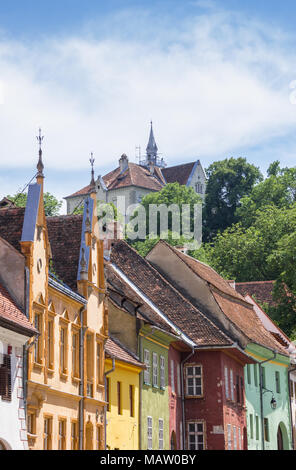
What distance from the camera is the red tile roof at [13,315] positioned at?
78.4ft

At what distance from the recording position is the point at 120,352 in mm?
35438

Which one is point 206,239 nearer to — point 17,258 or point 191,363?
point 191,363

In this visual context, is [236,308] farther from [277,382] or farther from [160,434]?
[160,434]

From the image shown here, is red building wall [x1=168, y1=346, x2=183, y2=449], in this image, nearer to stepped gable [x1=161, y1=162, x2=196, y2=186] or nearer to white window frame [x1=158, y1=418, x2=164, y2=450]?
white window frame [x1=158, y1=418, x2=164, y2=450]

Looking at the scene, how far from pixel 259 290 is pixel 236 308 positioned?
1804 cm

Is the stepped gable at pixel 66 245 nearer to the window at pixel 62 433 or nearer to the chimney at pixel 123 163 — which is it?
the window at pixel 62 433

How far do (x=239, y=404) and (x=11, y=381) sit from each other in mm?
24498

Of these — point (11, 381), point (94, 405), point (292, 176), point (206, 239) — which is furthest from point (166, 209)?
point (11, 381)

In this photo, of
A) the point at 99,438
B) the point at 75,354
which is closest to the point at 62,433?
the point at 75,354

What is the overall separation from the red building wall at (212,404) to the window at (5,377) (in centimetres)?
2073

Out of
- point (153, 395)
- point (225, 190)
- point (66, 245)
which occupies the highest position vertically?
point (225, 190)

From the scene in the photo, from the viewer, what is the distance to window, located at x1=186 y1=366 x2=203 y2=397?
144ft

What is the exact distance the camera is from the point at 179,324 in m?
45.5
